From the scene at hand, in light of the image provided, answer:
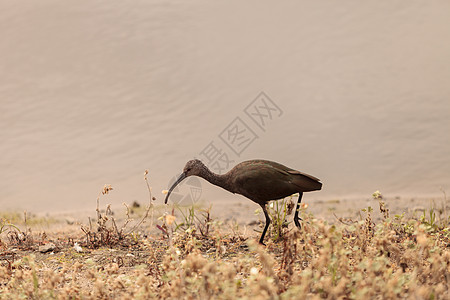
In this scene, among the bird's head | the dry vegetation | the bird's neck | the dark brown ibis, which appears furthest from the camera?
the bird's head

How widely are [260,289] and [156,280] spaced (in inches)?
73.7

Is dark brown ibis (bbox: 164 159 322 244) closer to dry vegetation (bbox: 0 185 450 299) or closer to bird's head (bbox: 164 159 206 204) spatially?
bird's head (bbox: 164 159 206 204)

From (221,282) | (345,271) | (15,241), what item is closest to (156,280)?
(221,282)

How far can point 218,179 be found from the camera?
7121 millimetres

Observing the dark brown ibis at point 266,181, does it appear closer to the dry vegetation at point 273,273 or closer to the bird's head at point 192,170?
the bird's head at point 192,170

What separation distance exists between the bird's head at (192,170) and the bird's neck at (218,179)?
68 mm

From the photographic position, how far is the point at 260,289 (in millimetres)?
4066

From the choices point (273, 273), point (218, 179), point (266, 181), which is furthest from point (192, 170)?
point (273, 273)

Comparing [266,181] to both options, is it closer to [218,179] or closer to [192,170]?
[218,179]

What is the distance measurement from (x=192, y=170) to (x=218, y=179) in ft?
1.32

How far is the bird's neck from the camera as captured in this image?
7031 millimetres

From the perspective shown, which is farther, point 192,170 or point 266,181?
point 192,170

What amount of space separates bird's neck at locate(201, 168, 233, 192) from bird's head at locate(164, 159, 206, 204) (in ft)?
0.22

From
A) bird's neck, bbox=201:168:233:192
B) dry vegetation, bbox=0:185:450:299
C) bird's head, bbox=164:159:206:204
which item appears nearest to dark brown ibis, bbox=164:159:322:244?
bird's neck, bbox=201:168:233:192
